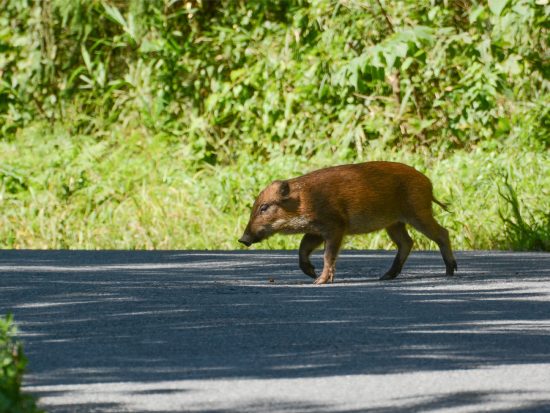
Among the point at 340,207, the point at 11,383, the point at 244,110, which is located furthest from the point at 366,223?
the point at 244,110

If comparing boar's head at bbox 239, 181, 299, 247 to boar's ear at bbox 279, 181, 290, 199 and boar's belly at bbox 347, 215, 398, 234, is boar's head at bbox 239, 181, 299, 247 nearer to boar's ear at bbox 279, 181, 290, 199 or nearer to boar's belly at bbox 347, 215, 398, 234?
boar's ear at bbox 279, 181, 290, 199

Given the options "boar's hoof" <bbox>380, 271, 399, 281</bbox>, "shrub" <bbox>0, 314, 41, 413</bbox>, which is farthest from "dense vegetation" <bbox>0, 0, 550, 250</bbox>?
"shrub" <bbox>0, 314, 41, 413</bbox>

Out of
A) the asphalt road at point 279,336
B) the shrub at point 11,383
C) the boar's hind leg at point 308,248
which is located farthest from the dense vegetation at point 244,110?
the shrub at point 11,383

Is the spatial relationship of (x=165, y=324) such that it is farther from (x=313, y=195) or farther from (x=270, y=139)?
(x=270, y=139)

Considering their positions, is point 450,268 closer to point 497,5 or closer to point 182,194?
point 497,5

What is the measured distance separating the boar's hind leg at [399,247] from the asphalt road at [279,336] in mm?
149

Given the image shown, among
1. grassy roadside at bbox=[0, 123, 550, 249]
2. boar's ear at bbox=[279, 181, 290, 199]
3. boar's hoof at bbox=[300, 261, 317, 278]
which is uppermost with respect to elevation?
boar's ear at bbox=[279, 181, 290, 199]

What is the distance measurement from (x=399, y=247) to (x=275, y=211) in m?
1.10

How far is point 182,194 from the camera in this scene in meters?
16.3

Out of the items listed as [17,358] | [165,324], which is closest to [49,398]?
[17,358]

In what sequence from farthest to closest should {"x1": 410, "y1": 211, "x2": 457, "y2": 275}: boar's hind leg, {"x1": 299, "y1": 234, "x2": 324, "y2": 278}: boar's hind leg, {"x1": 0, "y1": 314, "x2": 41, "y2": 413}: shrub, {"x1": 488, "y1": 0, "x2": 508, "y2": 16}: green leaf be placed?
1. {"x1": 488, "y1": 0, "x2": 508, "y2": 16}: green leaf
2. {"x1": 410, "y1": 211, "x2": 457, "y2": 275}: boar's hind leg
3. {"x1": 299, "y1": 234, "x2": 324, "y2": 278}: boar's hind leg
4. {"x1": 0, "y1": 314, "x2": 41, "y2": 413}: shrub

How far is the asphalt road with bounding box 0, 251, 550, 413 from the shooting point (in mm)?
5844

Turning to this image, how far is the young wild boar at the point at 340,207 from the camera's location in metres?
10.4

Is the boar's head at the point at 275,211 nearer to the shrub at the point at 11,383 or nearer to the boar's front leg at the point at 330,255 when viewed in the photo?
the boar's front leg at the point at 330,255
